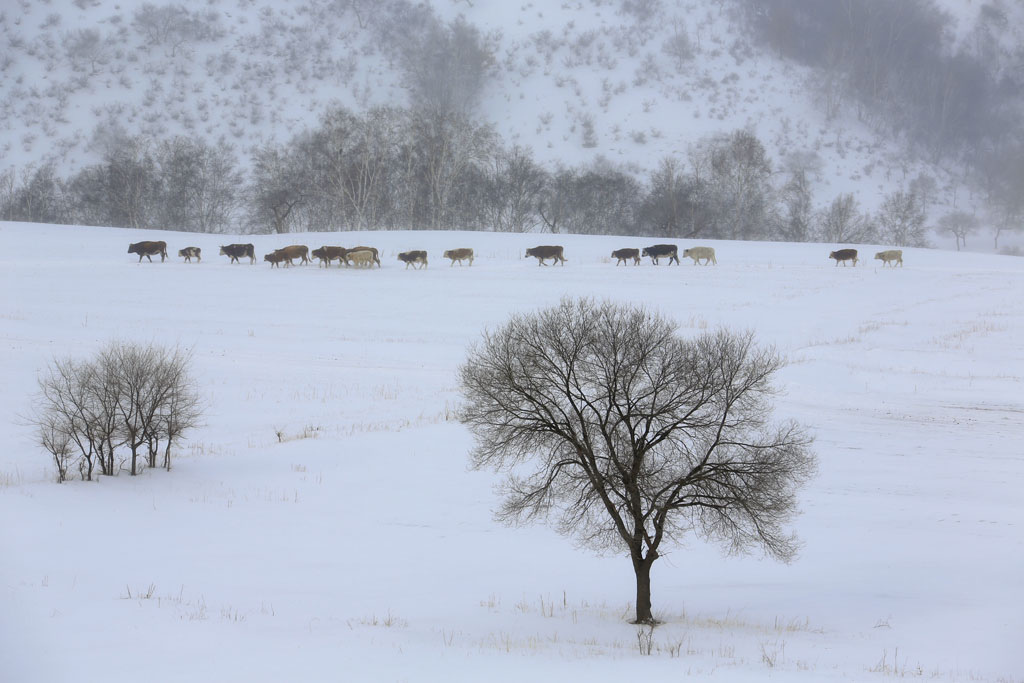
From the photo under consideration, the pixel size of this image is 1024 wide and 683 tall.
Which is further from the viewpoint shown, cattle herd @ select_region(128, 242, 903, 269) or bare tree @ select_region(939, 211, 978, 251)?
bare tree @ select_region(939, 211, 978, 251)

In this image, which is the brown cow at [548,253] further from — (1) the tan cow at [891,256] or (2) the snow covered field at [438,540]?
(1) the tan cow at [891,256]

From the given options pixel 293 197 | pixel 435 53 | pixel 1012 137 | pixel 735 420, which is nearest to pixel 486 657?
pixel 735 420

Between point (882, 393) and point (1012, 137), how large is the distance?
104 metres

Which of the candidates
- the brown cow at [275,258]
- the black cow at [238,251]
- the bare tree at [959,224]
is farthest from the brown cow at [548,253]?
the bare tree at [959,224]

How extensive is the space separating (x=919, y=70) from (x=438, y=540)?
400ft

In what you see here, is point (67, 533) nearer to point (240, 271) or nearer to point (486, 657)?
point (486, 657)

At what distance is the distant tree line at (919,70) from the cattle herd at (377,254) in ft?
216

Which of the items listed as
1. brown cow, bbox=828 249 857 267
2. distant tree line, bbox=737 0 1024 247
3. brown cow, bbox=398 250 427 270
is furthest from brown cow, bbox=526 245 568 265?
distant tree line, bbox=737 0 1024 247

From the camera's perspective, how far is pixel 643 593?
41.5 feet

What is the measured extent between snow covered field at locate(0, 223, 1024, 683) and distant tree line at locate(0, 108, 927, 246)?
142 feet

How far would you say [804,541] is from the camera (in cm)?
1577

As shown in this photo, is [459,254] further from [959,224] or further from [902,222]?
[959,224]

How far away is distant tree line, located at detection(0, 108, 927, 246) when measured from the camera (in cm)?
7944

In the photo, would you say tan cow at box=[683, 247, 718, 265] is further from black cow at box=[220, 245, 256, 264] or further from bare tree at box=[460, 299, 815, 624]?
bare tree at box=[460, 299, 815, 624]
